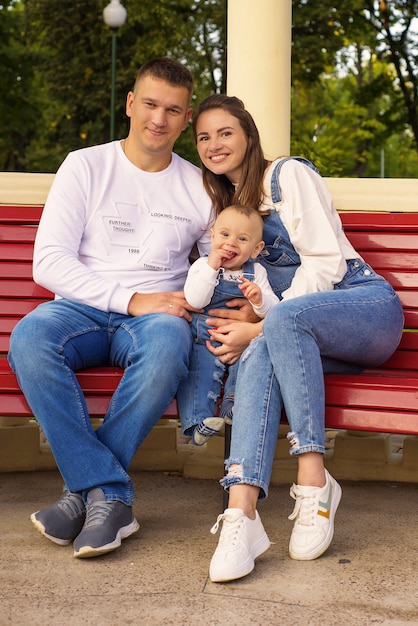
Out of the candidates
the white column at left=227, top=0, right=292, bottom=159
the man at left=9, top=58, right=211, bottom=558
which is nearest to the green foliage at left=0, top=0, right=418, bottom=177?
the white column at left=227, top=0, right=292, bottom=159

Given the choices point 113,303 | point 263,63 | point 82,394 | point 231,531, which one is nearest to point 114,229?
point 113,303

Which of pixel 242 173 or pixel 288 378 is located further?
pixel 242 173

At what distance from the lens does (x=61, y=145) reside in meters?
25.2

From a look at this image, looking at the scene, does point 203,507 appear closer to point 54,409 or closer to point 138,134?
point 54,409

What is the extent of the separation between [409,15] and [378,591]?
15.4 metres

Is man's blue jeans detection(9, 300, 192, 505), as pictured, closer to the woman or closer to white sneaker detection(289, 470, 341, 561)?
the woman

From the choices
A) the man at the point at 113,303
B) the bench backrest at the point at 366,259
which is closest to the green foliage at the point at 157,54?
the bench backrest at the point at 366,259

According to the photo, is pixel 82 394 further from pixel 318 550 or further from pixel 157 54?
pixel 157 54

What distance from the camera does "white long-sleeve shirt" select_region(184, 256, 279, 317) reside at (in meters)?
3.70

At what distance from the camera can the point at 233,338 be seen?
11.8 ft

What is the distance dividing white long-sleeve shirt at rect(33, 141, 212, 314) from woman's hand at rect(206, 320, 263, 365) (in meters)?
0.39

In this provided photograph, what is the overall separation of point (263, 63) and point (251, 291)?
7.42 feet

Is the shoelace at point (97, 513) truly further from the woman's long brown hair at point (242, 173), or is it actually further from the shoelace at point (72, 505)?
the woman's long brown hair at point (242, 173)

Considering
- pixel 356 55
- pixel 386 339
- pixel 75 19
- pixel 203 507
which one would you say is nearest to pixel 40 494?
pixel 203 507
